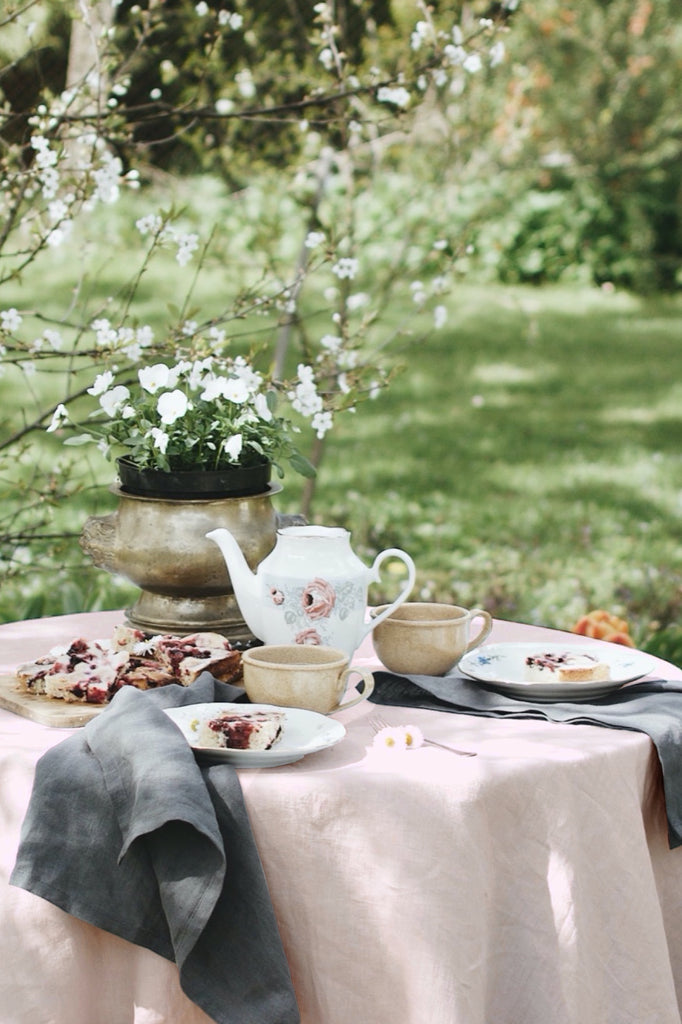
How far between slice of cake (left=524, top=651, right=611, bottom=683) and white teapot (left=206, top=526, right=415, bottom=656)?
0.26 meters

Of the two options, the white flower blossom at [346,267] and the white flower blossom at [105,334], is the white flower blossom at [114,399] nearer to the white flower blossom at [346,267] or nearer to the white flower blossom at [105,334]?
the white flower blossom at [105,334]

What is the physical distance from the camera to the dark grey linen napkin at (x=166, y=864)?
1.64 metres

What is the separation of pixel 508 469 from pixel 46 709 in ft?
19.8

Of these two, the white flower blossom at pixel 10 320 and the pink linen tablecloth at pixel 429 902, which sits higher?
the white flower blossom at pixel 10 320

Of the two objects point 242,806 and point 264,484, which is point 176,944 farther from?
point 264,484

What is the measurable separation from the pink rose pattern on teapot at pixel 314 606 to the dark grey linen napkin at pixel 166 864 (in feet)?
1.35

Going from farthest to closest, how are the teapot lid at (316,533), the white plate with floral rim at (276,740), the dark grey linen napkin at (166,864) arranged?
the teapot lid at (316,533)
the white plate with floral rim at (276,740)
the dark grey linen napkin at (166,864)

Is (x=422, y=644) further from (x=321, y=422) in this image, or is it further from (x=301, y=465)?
(x=321, y=422)

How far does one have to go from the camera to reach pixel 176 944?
1.63 metres

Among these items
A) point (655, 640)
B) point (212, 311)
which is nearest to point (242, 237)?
point (212, 311)

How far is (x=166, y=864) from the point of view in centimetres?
166

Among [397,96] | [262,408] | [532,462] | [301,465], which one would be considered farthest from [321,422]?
[532,462]

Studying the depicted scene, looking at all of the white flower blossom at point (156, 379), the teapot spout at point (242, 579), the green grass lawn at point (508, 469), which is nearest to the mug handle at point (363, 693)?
the teapot spout at point (242, 579)

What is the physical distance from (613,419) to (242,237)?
374 centimetres
